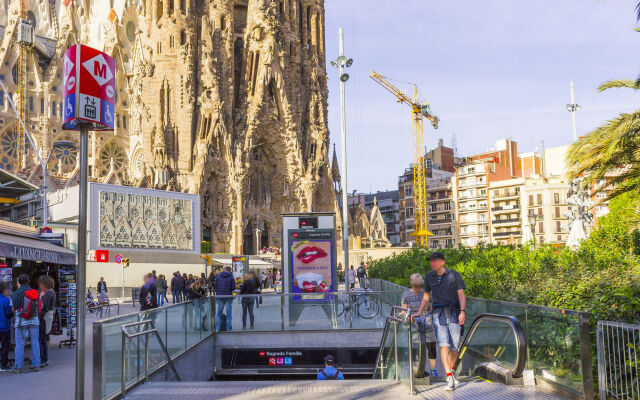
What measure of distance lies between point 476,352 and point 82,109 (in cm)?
596

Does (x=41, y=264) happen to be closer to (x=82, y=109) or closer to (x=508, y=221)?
(x=82, y=109)

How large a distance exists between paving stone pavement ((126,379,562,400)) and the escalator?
0.20 m

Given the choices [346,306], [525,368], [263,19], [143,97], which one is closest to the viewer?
[525,368]

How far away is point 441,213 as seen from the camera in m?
86.0

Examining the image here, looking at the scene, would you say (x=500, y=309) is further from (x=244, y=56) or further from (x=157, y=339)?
(x=244, y=56)

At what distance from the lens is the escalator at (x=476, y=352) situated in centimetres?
723

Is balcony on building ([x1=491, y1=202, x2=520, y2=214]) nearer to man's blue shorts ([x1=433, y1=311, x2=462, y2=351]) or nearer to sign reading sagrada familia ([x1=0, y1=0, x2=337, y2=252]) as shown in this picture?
sign reading sagrada familia ([x1=0, y1=0, x2=337, y2=252])

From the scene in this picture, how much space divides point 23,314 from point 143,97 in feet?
151

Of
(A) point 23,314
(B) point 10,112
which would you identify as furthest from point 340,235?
(A) point 23,314

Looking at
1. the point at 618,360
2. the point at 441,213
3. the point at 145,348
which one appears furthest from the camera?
the point at 441,213

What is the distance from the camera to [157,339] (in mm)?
8977

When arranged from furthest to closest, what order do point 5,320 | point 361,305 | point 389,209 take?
Answer: point 389,209
point 361,305
point 5,320

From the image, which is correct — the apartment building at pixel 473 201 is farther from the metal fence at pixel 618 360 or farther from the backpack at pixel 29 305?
the metal fence at pixel 618 360

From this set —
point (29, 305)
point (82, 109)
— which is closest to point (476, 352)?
point (82, 109)
